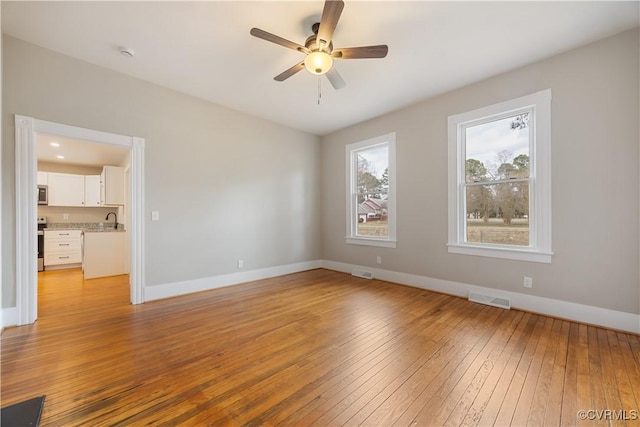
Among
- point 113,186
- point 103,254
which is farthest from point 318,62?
point 103,254

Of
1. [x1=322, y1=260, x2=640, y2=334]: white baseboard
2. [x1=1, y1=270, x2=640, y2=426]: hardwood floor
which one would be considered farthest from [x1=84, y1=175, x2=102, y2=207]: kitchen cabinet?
[x1=322, y1=260, x2=640, y2=334]: white baseboard

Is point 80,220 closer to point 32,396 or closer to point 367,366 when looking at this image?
point 32,396

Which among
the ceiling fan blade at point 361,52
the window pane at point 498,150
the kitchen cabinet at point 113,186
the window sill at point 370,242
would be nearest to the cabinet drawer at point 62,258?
the kitchen cabinet at point 113,186

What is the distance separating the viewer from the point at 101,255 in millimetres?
5102

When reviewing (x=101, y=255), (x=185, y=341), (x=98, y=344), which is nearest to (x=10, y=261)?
(x=98, y=344)

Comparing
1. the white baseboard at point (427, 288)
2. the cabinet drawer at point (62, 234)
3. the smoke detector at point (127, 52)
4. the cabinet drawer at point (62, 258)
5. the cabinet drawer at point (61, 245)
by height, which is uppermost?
the smoke detector at point (127, 52)

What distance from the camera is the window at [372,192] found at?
462cm

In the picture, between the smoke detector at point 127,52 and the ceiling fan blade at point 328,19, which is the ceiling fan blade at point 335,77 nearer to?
the ceiling fan blade at point 328,19

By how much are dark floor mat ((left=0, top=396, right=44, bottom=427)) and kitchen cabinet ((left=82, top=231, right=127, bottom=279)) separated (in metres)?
4.16

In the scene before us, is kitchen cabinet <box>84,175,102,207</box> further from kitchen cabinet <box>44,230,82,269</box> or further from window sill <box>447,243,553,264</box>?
window sill <box>447,243,553,264</box>

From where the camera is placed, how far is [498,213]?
11.3 ft

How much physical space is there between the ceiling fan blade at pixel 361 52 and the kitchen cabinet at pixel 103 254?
551cm

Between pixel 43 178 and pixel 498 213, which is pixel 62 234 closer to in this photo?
pixel 43 178

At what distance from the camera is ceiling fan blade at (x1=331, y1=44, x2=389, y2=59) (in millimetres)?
2244
